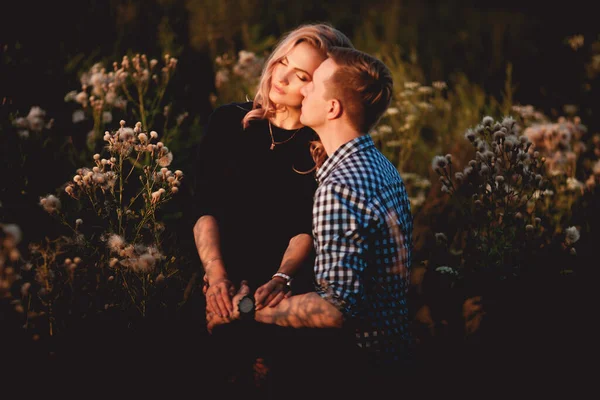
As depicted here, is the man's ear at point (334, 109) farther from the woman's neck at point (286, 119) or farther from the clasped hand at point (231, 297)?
the clasped hand at point (231, 297)

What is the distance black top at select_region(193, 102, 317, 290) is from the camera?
109 inches

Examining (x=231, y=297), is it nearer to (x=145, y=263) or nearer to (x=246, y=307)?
(x=246, y=307)

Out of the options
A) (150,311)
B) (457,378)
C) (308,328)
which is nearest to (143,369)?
(150,311)

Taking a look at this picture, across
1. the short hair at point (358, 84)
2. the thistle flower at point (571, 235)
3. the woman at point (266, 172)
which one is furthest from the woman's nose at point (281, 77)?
the thistle flower at point (571, 235)

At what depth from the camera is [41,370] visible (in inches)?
85.2

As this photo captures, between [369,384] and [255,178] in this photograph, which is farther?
[255,178]

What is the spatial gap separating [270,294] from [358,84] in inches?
34.4

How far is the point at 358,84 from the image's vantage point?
2.30m

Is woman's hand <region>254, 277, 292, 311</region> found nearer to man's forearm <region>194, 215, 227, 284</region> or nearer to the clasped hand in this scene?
the clasped hand

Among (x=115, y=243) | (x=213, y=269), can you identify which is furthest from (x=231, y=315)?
(x=115, y=243)

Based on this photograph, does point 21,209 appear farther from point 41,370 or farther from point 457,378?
point 457,378

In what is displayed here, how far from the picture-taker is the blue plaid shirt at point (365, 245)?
202 cm

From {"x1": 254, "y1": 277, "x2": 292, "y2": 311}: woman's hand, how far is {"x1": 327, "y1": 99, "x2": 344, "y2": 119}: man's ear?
0.69 m

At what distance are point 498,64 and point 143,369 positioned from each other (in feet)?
25.6
